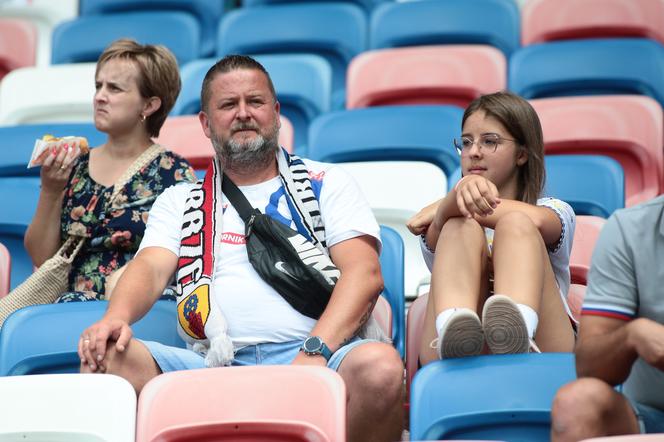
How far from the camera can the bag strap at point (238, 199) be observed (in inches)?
102

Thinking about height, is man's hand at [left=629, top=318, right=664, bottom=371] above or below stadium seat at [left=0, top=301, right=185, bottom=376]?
above

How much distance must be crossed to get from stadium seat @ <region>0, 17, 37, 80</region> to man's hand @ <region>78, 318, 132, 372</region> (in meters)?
2.84

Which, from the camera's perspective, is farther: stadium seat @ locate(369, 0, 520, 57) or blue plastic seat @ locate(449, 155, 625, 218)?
stadium seat @ locate(369, 0, 520, 57)

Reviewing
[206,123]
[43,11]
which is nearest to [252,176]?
[206,123]

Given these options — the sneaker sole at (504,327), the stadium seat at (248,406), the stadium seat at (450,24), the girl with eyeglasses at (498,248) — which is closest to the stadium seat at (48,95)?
the stadium seat at (450,24)

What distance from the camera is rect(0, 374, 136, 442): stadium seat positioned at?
1.93 meters

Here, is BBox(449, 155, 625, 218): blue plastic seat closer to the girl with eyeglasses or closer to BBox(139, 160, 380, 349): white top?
the girl with eyeglasses

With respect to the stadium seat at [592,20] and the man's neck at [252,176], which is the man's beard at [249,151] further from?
the stadium seat at [592,20]

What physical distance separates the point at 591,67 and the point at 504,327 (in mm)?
1932

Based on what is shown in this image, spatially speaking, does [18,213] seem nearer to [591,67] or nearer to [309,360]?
[309,360]

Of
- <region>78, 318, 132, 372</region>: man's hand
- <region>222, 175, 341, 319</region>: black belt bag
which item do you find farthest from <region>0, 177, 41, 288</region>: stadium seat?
<region>78, 318, 132, 372</region>: man's hand

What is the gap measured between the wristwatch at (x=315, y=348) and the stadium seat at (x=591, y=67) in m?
1.76

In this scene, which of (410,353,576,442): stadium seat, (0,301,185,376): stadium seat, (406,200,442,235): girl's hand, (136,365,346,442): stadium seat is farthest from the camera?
(406,200,442,235): girl's hand

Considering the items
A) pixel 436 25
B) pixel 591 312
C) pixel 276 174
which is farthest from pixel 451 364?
pixel 436 25
